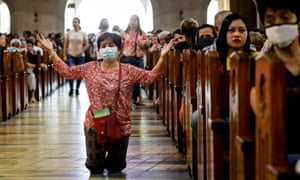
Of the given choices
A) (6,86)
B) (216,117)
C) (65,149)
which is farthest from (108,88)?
(6,86)

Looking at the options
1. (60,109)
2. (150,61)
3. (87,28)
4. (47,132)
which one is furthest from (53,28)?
(47,132)

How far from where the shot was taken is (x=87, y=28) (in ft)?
122

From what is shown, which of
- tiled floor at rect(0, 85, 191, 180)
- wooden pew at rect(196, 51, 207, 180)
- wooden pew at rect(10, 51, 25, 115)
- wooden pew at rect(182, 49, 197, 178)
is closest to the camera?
wooden pew at rect(196, 51, 207, 180)

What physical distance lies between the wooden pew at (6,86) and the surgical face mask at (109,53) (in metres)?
4.15

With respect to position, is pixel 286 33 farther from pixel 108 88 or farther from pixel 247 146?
pixel 108 88

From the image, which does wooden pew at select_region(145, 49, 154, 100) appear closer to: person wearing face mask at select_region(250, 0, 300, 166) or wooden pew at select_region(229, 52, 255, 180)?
wooden pew at select_region(229, 52, 255, 180)

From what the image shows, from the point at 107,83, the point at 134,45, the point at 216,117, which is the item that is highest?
the point at 134,45

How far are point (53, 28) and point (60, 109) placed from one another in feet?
53.2

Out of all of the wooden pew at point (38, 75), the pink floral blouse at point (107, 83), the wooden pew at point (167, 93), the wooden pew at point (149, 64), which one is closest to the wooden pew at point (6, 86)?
the wooden pew at point (167, 93)

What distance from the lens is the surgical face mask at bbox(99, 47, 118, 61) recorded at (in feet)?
17.9

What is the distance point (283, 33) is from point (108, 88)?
2.85m

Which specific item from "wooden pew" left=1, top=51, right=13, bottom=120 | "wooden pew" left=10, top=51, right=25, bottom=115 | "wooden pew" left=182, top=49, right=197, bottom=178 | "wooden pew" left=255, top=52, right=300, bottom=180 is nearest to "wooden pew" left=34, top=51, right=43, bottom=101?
"wooden pew" left=10, top=51, right=25, bottom=115

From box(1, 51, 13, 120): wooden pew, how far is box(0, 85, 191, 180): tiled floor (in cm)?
16

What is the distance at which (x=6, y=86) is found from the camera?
9.45 m
